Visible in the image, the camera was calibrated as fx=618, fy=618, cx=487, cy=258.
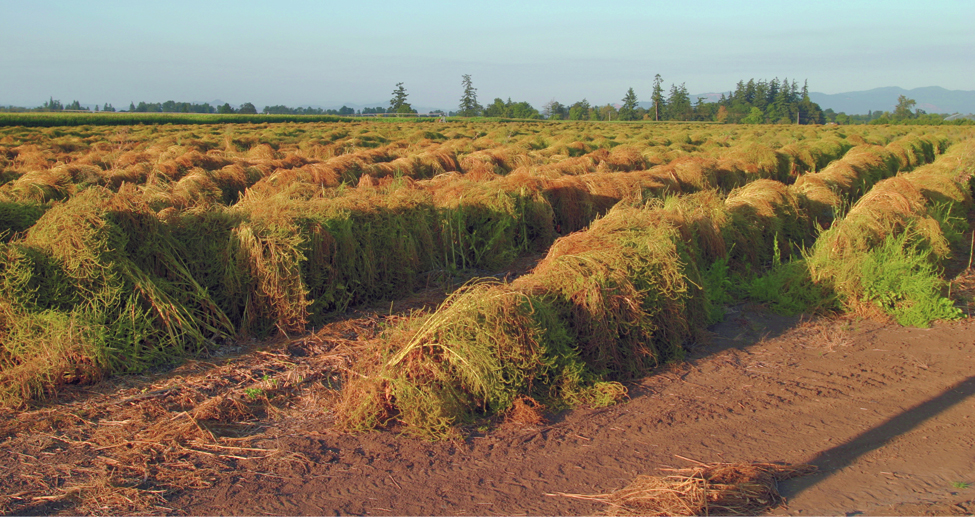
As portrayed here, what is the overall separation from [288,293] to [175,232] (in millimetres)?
1258

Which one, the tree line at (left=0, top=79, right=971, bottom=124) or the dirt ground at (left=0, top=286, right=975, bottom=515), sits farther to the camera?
the tree line at (left=0, top=79, right=971, bottom=124)

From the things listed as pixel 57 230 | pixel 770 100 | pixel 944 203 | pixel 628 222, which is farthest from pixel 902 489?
pixel 770 100

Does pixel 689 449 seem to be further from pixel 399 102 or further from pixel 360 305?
pixel 399 102

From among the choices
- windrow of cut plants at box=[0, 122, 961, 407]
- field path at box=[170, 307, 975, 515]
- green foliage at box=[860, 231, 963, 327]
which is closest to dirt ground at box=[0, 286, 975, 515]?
field path at box=[170, 307, 975, 515]

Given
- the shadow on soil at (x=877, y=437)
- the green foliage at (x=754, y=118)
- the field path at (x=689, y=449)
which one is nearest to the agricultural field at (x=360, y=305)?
the field path at (x=689, y=449)

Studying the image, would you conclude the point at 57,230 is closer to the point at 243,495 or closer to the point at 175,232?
the point at 175,232

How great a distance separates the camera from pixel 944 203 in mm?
11891

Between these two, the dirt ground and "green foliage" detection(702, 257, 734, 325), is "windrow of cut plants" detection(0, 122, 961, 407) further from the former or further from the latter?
"green foliage" detection(702, 257, 734, 325)

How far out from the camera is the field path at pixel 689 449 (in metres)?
3.27

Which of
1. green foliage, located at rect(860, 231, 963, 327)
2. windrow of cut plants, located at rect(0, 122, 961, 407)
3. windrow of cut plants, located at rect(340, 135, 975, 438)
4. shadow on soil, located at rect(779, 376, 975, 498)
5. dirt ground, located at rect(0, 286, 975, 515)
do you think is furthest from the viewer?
green foliage, located at rect(860, 231, 963, 327)

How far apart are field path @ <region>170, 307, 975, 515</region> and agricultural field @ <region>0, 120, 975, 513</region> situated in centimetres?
16

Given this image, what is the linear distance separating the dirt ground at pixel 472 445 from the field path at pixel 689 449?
1 cm

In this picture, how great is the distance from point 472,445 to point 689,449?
135 centimetres

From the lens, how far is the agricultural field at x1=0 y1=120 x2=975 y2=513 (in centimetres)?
404
